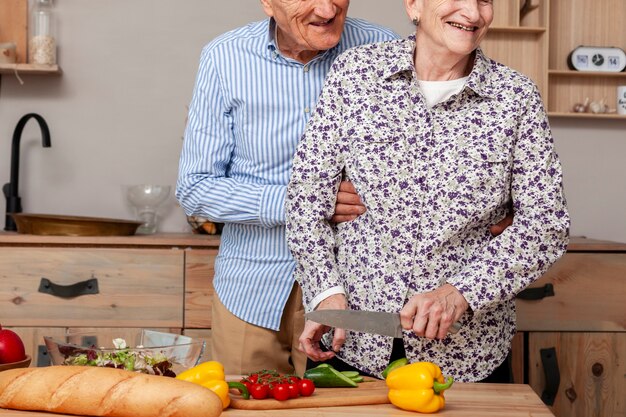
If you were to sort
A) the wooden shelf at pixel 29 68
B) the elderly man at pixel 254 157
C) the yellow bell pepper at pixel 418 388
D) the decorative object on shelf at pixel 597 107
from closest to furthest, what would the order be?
the yellow bell pepper at pixel 418 388
the elderly man at pixel 254 157
the wooden shelf at pixel 29 68
the decorative object on shelf at pixel 597 107

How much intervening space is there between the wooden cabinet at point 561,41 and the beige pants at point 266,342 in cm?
162

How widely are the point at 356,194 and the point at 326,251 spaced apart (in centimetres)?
12

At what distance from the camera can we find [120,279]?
2688mm

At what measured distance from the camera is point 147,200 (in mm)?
3074

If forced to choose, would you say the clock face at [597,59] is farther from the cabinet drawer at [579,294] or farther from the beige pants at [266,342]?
the beige pants at [266,342]

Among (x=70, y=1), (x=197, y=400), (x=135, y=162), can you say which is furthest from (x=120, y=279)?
(x=197, y=400)

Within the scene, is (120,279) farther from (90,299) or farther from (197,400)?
(197,400)

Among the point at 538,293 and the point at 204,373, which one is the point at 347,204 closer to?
the point at 204,373

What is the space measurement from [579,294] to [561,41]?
1.03 meters

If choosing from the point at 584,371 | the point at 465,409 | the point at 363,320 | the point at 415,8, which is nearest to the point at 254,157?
the point at 415,8

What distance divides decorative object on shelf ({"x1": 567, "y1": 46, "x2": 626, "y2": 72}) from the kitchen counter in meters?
2.03

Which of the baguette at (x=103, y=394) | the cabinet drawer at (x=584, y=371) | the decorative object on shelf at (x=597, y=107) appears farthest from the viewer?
the decorative object on shelf at (x=597, y=107)

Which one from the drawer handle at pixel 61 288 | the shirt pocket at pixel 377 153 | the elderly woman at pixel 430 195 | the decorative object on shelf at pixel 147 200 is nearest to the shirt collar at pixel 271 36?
the elderly woman at pixel 430 195

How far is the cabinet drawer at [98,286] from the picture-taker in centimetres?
267
